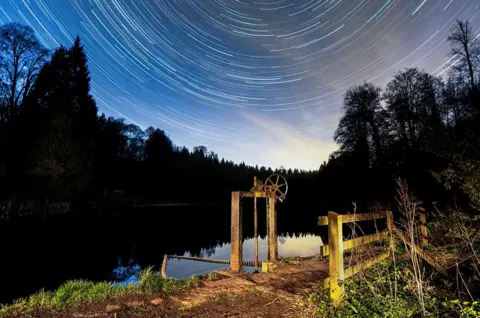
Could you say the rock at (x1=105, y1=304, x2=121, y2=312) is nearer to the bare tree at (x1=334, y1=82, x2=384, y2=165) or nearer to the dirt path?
the dirt path

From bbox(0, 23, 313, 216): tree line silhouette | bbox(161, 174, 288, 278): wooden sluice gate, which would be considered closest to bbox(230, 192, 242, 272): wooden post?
bbox(161, 174, 288, 278): wooden sluice gate

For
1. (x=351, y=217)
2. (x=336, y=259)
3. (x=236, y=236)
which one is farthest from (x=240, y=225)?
(x=336, y=259)

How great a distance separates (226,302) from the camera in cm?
493

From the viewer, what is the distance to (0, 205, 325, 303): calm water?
446 inches

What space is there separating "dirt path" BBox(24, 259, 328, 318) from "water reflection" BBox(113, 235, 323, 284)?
19.8ft

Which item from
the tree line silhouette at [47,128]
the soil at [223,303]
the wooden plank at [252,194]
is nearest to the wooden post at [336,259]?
the soil at [223,303]

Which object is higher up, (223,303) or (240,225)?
(240,225)

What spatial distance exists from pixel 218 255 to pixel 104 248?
6.59 metres

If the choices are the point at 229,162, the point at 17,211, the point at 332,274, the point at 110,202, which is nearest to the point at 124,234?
the point at 17,211

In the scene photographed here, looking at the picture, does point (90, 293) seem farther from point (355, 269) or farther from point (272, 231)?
point (355, 269)

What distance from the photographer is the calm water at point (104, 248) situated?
11.3 metres

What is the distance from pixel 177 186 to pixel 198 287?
187ft

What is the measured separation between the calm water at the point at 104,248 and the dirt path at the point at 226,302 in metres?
5.49

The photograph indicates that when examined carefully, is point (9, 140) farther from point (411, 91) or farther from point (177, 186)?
point (411, 91)
